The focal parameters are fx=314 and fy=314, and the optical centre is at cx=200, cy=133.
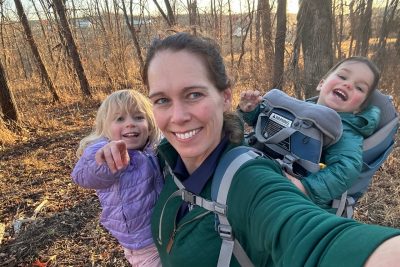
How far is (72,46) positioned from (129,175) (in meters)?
10.2

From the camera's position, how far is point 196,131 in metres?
1.26

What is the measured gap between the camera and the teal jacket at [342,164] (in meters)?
1.57

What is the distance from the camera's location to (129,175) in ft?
5.75

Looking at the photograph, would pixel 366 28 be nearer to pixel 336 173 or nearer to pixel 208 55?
pixel 336 173

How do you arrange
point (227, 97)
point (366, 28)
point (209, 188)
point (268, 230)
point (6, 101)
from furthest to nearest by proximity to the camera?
point (366, 28) → point (6, 101) → point (227, 97) → point (209, 188) → point (268, 230)

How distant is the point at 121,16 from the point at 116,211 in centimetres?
1469

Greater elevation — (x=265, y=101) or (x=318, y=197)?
(x=265, y=101)

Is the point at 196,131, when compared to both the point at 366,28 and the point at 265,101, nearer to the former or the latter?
the point at 265,101

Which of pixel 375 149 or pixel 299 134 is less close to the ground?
pixel 299 134

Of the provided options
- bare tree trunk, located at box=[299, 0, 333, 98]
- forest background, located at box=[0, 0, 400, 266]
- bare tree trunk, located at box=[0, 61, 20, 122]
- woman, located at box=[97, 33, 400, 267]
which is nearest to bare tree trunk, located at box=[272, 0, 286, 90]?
forest background, located at box=[0, 0, 400, 266]

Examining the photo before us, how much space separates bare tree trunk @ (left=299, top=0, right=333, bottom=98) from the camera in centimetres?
521

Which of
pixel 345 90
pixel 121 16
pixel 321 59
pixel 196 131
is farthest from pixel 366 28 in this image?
pixel 121 16

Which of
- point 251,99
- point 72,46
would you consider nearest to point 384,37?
point 251,99

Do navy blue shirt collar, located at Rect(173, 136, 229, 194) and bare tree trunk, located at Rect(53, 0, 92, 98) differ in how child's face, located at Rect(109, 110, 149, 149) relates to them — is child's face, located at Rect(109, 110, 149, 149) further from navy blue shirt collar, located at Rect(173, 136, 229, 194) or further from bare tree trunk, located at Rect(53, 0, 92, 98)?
bare tree trunk, located at Rect(53, 0, 92, 98)
